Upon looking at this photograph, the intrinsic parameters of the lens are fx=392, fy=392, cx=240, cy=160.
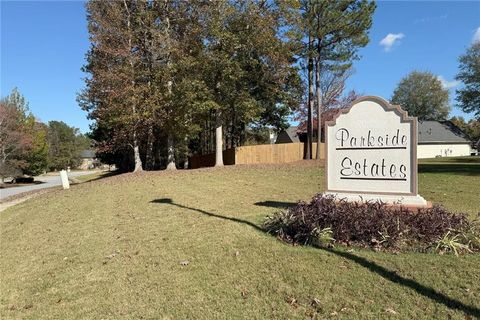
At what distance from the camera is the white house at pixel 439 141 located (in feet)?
176

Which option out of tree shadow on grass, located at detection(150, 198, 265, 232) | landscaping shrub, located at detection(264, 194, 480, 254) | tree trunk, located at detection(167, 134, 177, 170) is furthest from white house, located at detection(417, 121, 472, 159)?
landscaping shrub, located at detection(264, 194, 480, 254)

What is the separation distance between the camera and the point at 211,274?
15.5 ft

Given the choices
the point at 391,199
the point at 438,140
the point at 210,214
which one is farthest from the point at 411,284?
the point at 438,140

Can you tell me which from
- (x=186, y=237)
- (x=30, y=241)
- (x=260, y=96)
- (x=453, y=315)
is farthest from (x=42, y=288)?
(x=260, y=96)

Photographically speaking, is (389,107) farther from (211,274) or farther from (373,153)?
(211,274)

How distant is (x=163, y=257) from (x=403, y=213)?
11.3 feet

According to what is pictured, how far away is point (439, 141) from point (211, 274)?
56.5m

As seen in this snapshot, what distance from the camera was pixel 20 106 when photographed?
1737 inches

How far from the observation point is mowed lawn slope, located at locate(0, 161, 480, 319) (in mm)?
3787

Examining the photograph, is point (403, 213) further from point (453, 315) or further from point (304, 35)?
point (304, 35)

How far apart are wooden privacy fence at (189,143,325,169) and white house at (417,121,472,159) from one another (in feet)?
101

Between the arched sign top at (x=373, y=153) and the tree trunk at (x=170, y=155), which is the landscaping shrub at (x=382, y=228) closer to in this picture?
the arched sign top at (x=373, y=153)

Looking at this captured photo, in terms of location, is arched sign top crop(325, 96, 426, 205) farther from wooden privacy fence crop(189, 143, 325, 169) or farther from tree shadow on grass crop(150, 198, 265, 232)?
wooden privacy fence crop(189, 143, 325, 169)

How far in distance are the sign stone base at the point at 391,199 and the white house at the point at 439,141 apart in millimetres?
51186
